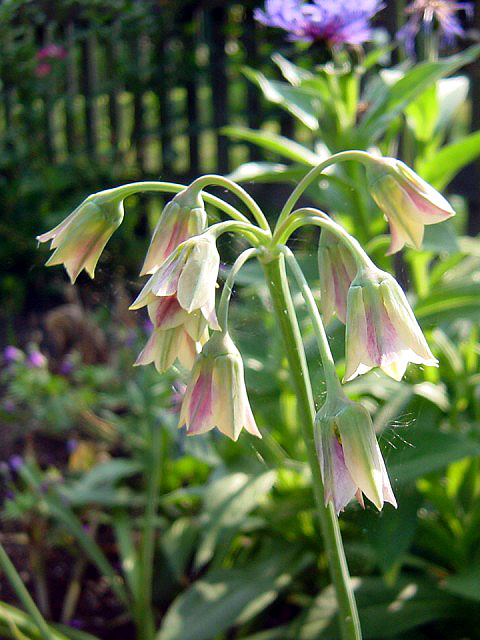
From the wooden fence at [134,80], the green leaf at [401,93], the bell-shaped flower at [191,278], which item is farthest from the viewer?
the wooden fence at [134,80]

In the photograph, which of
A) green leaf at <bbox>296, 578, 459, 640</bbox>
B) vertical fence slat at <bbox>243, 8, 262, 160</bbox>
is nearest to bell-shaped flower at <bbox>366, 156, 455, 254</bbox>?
green leaf at <bbox>296, 578, 459, 640</bbox>

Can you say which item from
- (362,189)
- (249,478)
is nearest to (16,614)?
(249,478)

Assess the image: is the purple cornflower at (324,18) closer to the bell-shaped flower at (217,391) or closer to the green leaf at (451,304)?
the green leaf at (451,304)

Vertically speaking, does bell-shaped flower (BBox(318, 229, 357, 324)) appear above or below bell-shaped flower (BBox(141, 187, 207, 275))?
below

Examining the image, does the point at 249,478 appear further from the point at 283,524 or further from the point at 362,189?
the point at 362,189

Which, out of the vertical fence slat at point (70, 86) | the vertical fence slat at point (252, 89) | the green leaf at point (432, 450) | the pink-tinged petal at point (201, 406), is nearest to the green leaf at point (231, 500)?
the green leaf at point (432, 450)

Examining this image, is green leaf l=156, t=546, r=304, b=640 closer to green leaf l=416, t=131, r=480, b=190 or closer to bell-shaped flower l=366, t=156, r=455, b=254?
green leaf l=416, t=131, r=480, b=190

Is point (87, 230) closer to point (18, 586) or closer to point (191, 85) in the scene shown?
point (18, 586)
